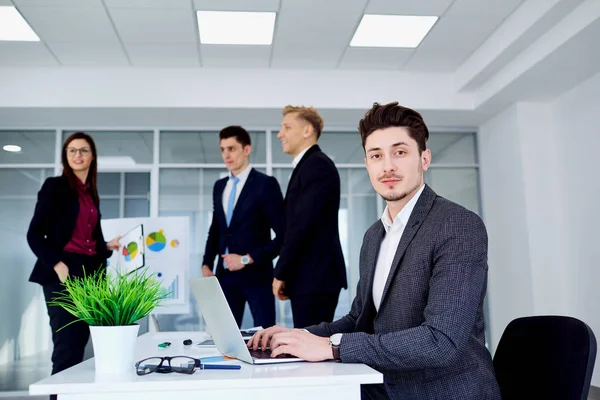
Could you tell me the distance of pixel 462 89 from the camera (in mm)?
5578

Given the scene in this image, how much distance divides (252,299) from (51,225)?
3.71 feet

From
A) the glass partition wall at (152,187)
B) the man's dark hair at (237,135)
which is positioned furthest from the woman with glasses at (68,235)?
the glass partition wall at (152,187)

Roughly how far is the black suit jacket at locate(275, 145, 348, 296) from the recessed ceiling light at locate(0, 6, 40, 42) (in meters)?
2.91

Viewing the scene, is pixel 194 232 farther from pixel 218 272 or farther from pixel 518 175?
pixel 518 175

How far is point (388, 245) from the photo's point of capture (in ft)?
5.53

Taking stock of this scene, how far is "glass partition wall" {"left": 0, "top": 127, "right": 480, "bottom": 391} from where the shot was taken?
5.81m

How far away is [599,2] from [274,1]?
2179 mm

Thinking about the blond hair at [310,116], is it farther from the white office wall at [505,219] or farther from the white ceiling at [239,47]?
the white office wall at [505,219]

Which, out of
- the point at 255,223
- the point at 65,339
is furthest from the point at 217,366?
the point at 255,223

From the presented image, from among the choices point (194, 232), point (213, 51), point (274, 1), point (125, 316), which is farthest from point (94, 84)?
point (125, 316)

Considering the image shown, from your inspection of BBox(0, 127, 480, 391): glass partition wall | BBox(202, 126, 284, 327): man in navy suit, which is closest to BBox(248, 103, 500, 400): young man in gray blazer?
BBox(202, 126, 284, 327): man in navy suit

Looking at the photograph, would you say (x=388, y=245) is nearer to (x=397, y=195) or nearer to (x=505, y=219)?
(x=397, y=195)

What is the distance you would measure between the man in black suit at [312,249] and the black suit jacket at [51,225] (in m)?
1.14

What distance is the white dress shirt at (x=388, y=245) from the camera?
64.0 inches
